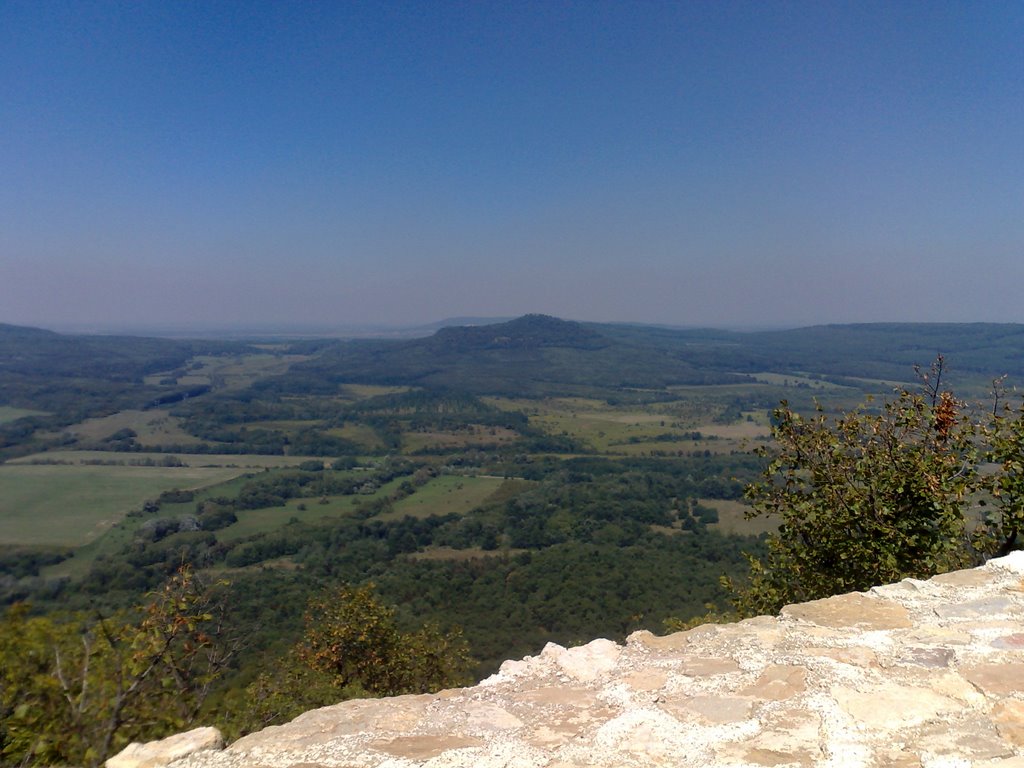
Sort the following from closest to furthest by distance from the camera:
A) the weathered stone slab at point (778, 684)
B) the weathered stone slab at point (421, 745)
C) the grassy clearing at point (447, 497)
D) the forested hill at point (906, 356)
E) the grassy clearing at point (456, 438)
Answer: the weathered stone slab at point (421, 745), the weathered stone slab at point (778, 684), the grassy clearing at point (447, 497), the grassy clearing at point (456, 438), the forested hill at point (906, 356)

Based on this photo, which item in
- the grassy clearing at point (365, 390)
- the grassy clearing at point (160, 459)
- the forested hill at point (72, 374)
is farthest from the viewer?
the grassy clearing at point (365, 390)

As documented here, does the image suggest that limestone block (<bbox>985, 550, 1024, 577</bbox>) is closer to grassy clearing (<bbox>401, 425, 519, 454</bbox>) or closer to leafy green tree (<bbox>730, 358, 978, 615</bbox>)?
leafy green tree (<bbox>730, 358, 978, 615</bbox>)

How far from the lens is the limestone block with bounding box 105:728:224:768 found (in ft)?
8.99

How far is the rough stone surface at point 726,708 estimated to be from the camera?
265 cm

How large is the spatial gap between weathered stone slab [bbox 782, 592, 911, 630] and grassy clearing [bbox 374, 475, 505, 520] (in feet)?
200

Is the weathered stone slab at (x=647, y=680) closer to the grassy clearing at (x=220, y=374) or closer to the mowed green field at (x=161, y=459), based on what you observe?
the mowed green field at (x=161, y=459)

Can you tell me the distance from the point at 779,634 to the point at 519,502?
63.7 meters

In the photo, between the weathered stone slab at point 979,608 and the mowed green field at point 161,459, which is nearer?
the weathered stone slab at point 979,608

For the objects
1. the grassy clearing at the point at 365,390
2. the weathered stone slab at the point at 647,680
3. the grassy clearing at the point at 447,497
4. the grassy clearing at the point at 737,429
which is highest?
the weathered stone slab at the point at 647,680

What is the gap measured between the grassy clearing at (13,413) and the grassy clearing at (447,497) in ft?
266

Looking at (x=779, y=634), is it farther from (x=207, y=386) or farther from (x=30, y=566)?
(x=207, y=386)

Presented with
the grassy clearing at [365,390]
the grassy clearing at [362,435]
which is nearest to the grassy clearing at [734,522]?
the grassy clearing at [362,435]

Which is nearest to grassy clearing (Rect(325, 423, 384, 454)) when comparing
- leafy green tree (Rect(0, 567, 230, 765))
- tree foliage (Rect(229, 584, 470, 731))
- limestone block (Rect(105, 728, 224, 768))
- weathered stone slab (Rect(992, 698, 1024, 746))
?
tree foliage (Rect(229, 584, 470, 731))

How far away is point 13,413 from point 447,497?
309 feet
